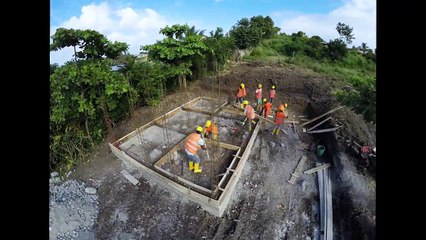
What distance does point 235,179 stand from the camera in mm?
5352

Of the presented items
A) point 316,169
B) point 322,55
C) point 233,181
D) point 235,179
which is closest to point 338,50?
point 322,55

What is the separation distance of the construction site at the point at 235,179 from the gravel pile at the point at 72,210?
15 centimetres

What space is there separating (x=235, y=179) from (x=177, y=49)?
4763 mm

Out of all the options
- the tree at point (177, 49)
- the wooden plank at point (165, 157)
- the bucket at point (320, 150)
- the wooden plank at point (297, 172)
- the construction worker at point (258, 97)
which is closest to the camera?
the wooden plank at point (297, 172)

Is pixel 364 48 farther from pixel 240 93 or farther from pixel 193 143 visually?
pixel 193 143

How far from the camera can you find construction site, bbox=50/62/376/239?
15.2 feet

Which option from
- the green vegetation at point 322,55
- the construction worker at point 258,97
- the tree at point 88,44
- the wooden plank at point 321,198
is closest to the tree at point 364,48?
the green vegetation at point 322,55

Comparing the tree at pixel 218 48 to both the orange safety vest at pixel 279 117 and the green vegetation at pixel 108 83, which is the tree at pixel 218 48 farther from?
the orange safety vest at pixel 279 117

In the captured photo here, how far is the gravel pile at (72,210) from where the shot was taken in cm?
457

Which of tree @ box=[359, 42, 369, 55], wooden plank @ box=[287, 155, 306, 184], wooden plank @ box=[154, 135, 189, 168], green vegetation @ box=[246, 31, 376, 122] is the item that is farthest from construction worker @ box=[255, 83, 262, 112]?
tree @ box=[359, 42, 369, 55]

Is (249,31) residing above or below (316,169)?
above

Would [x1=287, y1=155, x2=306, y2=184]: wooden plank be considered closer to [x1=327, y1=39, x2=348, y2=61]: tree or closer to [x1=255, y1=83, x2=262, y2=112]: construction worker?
[x1=255, y1=83, x2=262, y2=112]: construction worker

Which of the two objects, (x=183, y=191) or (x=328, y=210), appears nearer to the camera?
(x=328, y=210)
